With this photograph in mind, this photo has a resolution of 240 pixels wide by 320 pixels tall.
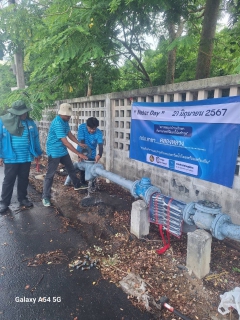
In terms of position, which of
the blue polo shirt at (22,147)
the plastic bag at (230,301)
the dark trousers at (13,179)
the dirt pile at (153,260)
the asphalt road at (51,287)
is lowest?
the asphalt road at (51,287)

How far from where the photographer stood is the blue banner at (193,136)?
9.56 feet

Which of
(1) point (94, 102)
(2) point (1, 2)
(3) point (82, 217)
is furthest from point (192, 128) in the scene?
(2) point (1, 2)

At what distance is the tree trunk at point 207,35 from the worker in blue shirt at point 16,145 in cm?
328

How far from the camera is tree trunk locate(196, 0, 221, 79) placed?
397cm

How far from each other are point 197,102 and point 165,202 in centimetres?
150

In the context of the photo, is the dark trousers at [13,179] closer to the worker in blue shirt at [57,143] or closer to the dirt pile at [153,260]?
the worker in blue shirt at [57,143]

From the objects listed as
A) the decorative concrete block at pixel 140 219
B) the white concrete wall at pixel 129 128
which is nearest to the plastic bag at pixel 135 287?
the decorative concrete block at pixel 140 219

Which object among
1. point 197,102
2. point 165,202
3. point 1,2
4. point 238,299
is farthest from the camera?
point 1,2

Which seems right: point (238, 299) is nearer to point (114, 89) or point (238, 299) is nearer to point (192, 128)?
point (192, 128)

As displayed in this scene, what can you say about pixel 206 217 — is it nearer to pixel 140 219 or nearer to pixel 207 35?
pixel 140 219

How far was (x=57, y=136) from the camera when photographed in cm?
434

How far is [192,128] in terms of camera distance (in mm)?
3342

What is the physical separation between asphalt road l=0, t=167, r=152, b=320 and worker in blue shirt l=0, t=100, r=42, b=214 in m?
1.04

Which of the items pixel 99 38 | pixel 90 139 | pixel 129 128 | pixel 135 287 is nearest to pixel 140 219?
pixel 135 287
